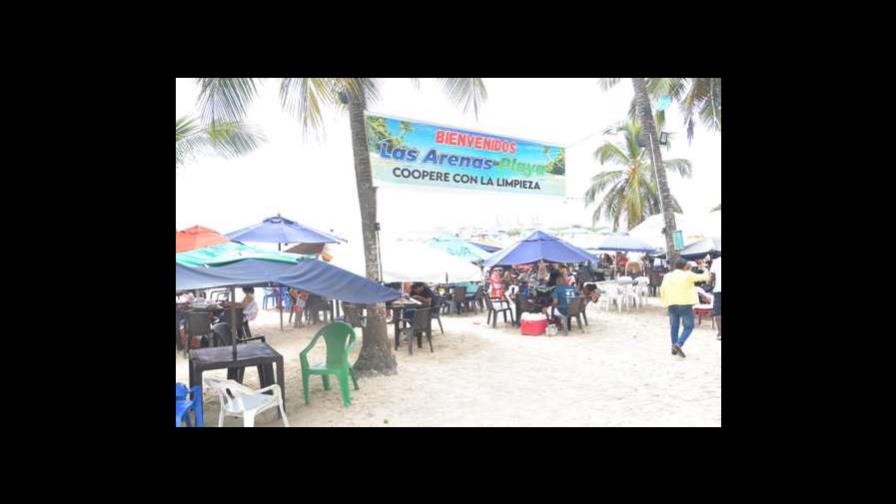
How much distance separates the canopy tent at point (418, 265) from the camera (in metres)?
9.06

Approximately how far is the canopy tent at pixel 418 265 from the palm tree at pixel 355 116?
1.32m

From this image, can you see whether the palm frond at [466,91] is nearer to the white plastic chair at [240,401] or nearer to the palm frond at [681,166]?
the white plastic chair at [240,401]

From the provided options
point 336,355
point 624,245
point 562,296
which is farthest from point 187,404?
point 624,245

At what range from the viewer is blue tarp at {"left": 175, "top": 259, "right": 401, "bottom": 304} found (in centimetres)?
480

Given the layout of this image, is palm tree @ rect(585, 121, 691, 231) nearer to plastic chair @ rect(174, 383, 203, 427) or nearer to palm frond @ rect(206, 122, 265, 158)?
palm frond @ rect(206, 122, 265, 158)

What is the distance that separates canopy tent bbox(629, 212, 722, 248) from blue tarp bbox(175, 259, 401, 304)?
1034 cm

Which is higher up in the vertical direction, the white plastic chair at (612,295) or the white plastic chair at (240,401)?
the white plastic chair at (612,295)

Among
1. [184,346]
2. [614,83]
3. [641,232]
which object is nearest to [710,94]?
[614,83]

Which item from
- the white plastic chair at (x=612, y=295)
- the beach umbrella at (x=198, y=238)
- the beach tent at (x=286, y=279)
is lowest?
the white plastic chair at (x=612, y=295)

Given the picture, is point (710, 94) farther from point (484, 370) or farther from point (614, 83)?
point (484, 370)

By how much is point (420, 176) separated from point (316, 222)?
7.66 m

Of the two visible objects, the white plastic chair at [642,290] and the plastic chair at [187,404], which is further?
the white plastic chair at [642,290]

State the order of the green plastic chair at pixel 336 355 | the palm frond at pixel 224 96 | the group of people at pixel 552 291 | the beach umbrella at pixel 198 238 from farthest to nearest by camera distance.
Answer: the beach umbrella at pixel 198 238 < the group of people at pixel 552 291 < the palm frond at pixel 224 96 < the green plastic chair at pixel 336 355

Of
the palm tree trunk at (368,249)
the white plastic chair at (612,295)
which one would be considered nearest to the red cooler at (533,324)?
the palm tree trunk at (368,249)
